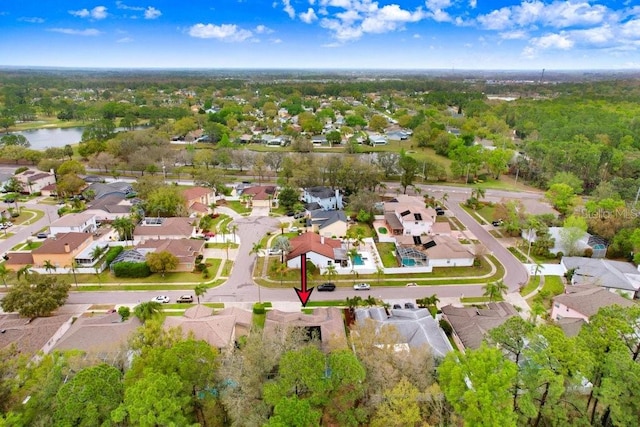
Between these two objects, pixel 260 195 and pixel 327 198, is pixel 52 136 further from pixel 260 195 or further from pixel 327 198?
pixel 327 198

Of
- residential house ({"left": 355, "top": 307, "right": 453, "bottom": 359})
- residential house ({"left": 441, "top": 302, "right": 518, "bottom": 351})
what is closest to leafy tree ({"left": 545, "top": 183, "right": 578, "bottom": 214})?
Answer: residential house ({"left": 441, "top": 302, "right": 518, "bottom": 351})

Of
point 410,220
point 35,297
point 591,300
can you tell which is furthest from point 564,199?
point 35,297

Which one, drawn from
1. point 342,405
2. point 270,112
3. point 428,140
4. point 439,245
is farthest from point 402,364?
point 270,112

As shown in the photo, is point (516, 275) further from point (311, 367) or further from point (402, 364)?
point (311, 367)

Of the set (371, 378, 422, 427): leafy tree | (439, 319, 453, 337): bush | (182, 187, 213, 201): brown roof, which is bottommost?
(439, 319, 453, 337): bush

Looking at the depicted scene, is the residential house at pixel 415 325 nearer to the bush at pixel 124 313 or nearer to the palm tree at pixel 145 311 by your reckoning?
the palm tree at pixel 145 311

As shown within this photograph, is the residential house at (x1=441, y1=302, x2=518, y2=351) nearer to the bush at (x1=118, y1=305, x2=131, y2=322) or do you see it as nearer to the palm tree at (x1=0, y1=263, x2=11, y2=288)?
the bush at (x1=118, y1=305, x2=131, y2=322)

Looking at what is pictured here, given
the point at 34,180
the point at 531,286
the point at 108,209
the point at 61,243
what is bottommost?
the point at 531,286
